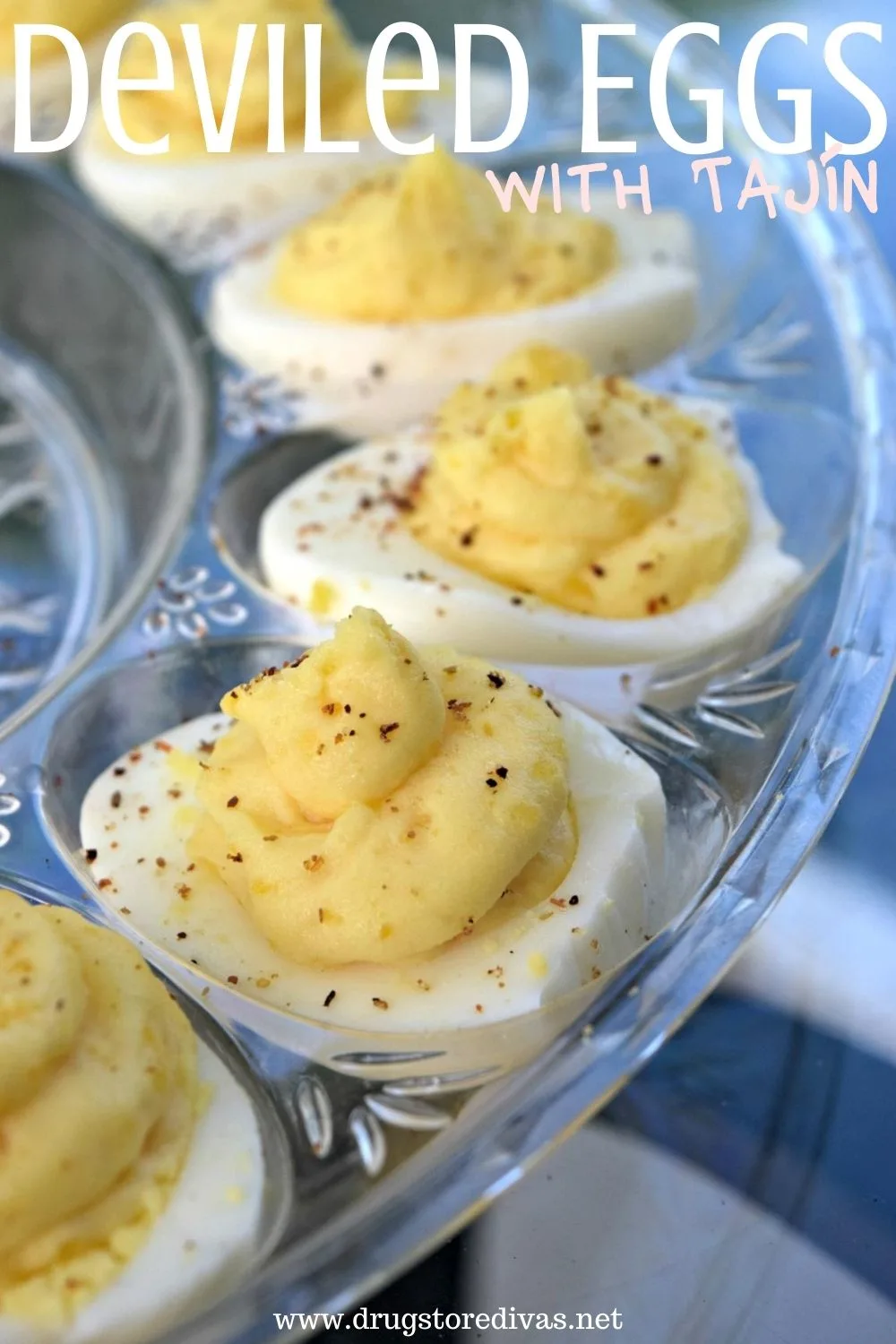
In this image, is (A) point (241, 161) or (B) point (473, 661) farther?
(A) point (241, 161)

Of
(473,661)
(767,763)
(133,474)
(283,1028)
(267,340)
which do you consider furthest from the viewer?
(133,474)

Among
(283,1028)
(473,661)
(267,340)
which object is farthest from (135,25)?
(283,1028)

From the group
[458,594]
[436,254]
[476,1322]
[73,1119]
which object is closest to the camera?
[73,1119]

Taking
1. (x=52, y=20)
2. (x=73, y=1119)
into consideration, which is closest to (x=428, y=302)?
(x=52, y=20)

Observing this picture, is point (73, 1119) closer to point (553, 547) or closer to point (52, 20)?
point (553, 547)

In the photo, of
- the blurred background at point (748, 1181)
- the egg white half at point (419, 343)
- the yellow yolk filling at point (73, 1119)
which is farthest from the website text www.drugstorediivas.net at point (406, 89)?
the yellow yolk filling at point (73, 1119)

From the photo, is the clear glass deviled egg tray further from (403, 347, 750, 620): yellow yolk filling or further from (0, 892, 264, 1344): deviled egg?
(403, 347, 750, 620): yellow yolk filling

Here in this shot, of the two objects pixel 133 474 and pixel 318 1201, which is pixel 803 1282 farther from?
pixel 133 474

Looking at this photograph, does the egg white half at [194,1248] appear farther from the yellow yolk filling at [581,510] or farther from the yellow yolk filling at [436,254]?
the yellow yolk filling at [436,254]
